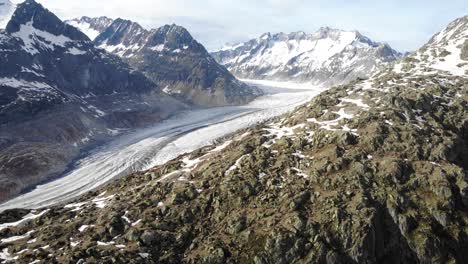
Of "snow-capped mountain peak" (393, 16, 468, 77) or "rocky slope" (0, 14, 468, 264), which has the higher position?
"snow-capped mountain peak" (393, 16, 468, 77)

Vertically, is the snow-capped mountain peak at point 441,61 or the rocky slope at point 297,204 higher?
the snow-capped mountain peak at point 441,61

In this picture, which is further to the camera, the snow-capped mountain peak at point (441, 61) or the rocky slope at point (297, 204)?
the snow-capped mountain peak at point (441, 61)

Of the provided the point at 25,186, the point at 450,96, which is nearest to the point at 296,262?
the point at 450,96

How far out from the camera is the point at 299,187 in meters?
74.4

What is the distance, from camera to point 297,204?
7056 centimetres

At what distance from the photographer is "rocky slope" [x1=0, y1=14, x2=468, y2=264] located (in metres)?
64.1

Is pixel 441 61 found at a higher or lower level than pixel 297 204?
higher

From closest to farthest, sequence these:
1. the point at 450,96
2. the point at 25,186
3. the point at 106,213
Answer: the point at 106,213 → the point at 450,96 → the point at 25,186

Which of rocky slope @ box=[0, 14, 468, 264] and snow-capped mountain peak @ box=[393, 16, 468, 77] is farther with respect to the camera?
snow-capped mountain peak @ box=[393, 16, 468, 77]

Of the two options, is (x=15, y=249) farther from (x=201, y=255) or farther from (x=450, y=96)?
(x=450, y=96)

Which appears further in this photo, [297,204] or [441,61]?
[441,61]

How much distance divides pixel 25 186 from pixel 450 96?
453 ft

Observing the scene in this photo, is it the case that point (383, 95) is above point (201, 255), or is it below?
above

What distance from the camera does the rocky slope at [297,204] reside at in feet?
210
